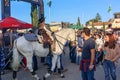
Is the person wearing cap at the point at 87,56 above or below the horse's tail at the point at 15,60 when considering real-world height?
above

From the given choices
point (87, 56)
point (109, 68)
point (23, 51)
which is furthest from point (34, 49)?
point (87, 56)

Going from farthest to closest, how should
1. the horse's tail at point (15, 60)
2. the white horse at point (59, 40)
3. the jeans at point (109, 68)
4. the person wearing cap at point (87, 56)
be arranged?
the white horse at point (59, 40), the horse's tail at point (15, 60), the jeans at point (109, 68), the person wearing cap at point (87, 56)

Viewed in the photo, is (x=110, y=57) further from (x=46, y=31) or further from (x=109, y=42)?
(x=46, y=31)

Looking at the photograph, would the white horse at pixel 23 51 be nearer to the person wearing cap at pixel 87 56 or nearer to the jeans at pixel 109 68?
the jeans at pixel 109 68

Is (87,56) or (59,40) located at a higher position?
(59,40)

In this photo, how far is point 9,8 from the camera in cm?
1642

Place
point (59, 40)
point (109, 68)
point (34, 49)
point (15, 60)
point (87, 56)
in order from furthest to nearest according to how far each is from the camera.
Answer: point (59, 40) → point (34, 49) → point (15, 60) → point (109, 68) → point (87, 56)

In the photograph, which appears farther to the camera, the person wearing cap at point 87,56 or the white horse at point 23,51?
the white horse at point 23,51

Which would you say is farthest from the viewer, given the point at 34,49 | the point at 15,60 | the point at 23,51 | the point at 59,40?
the point at 59,40

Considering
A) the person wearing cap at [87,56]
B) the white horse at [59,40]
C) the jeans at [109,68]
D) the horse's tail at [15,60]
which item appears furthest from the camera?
the white horse at [59,40]

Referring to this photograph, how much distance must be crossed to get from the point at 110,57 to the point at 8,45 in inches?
288

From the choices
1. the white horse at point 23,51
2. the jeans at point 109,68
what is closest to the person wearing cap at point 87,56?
the jeans at point 109,68

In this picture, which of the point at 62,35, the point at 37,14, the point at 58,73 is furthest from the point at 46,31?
the point at 37,14

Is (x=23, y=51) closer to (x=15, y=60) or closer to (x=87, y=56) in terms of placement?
(x=15, y=60)
